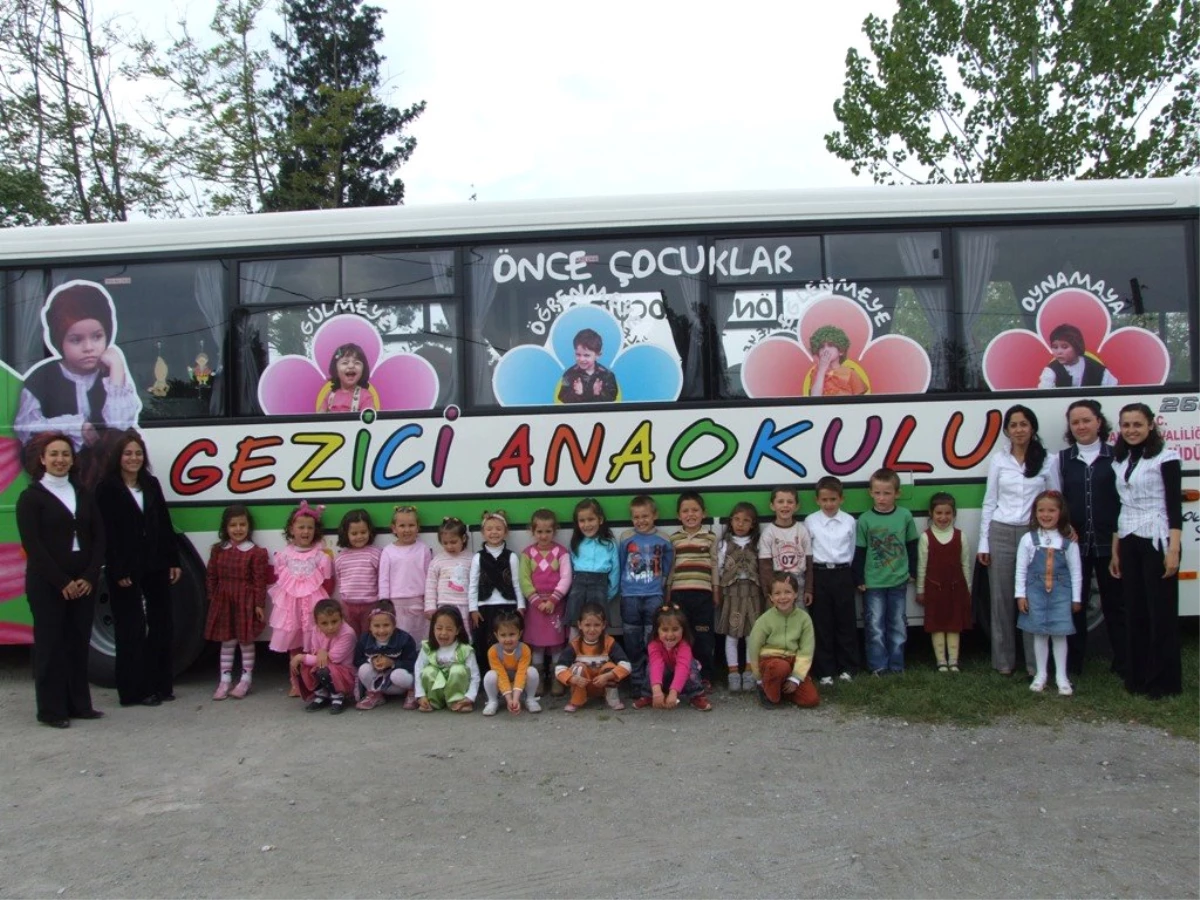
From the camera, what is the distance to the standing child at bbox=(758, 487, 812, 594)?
6.07 m

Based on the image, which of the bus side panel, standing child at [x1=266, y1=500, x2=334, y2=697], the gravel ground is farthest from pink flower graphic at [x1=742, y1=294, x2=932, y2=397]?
the bus side panel

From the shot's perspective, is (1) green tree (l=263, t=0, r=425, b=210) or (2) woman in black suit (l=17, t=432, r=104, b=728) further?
(1) green tree (l=263, t=0, r=425, b=210)

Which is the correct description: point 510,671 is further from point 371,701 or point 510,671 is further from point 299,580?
point 299,580

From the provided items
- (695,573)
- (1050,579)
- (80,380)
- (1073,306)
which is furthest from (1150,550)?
(80,380)

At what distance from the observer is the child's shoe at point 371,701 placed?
6.02m

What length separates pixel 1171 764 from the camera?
4.75 m

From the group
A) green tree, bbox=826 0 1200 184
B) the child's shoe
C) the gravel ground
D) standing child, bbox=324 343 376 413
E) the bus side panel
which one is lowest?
the gravel ground

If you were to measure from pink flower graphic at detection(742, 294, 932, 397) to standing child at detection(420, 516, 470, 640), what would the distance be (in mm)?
2106

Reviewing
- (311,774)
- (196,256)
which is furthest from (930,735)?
(196,256)

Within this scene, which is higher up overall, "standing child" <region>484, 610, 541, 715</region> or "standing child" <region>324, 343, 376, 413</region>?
"standing child" <region>324, 343, 376, 413</region>

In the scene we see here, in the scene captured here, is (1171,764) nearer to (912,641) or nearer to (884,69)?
(912,641)

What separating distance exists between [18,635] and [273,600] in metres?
1.87

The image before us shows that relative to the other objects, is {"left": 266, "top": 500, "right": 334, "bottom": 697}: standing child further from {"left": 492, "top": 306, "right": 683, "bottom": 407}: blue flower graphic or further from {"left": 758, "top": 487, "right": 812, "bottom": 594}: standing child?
{"left": 758, "top": 487, "right": 812, "bottom": 594}: standing child

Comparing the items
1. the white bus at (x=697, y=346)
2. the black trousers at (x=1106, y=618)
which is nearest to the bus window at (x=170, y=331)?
the white bus at (x=697, y=346)
